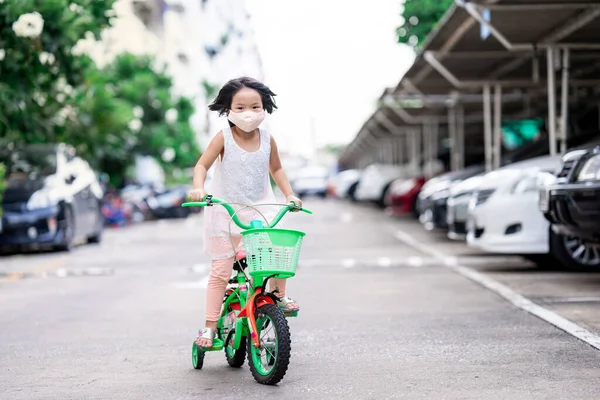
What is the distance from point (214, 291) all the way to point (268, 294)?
0.48 metres

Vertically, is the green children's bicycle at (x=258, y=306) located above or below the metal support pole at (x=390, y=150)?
below

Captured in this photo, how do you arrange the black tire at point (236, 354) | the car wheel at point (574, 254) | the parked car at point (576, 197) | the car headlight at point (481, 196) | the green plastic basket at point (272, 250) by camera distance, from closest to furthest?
the green plastic basket at point (272, 250) < the black tire at point (236, 354) < the parked car at point (576, 197) < the car wheel at point (574, 254) < the car headlight at point (481, 196)

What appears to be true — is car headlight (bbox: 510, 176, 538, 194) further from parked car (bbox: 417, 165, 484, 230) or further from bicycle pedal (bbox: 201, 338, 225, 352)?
bicycle pedal (bbox: 201, 338, 225, 352)

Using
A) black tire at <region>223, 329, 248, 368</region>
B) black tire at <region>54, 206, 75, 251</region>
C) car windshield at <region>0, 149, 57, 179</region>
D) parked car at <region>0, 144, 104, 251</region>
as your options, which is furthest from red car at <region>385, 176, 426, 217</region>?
black tire at <region>223, 329, 248, 368</region>

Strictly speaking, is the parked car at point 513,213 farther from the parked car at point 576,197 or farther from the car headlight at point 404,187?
the car headlight at point 404,187

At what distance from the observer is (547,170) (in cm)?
1310

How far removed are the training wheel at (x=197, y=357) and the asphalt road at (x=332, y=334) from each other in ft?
0.18

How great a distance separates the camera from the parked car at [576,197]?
409 inches

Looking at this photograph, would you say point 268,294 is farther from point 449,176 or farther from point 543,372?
point 449,176

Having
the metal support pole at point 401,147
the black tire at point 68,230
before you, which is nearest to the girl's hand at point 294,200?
the black tire at point 68,230

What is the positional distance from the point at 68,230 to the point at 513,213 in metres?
8.93

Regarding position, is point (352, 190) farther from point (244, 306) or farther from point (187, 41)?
point (244, 306)

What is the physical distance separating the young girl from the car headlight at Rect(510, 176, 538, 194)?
22.7 ft

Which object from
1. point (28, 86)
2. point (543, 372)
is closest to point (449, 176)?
point (28, 86)
